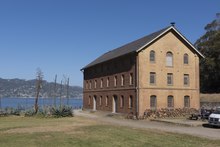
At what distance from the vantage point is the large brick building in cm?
4638

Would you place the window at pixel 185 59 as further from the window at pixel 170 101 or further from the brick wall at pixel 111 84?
the brick wall at pixel 111 84

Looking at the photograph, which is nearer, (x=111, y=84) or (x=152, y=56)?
(x=152, y=56)

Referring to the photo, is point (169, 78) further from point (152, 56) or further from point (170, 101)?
point (152, 56)

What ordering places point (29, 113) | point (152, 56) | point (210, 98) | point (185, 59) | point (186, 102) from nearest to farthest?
point (29, 113) < point (152, 56) < point (186, 102) < point (185, 59) < point (210, 98)

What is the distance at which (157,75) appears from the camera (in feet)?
156

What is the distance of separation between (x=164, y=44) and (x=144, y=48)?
10.2ft

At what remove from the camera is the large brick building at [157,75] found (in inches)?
1826

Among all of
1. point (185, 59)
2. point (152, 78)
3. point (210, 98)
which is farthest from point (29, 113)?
point (210, 98)

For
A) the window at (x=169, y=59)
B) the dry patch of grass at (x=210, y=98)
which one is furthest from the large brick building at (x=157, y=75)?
the dry patch of grass at (x=210, y=98)

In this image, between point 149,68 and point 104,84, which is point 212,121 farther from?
point 104,84

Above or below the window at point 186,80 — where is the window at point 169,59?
above

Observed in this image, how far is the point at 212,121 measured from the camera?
31969mm

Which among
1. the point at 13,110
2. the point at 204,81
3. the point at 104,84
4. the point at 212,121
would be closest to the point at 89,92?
the point at 104,84

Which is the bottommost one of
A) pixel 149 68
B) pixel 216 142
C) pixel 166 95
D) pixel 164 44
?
pixel 216 142
